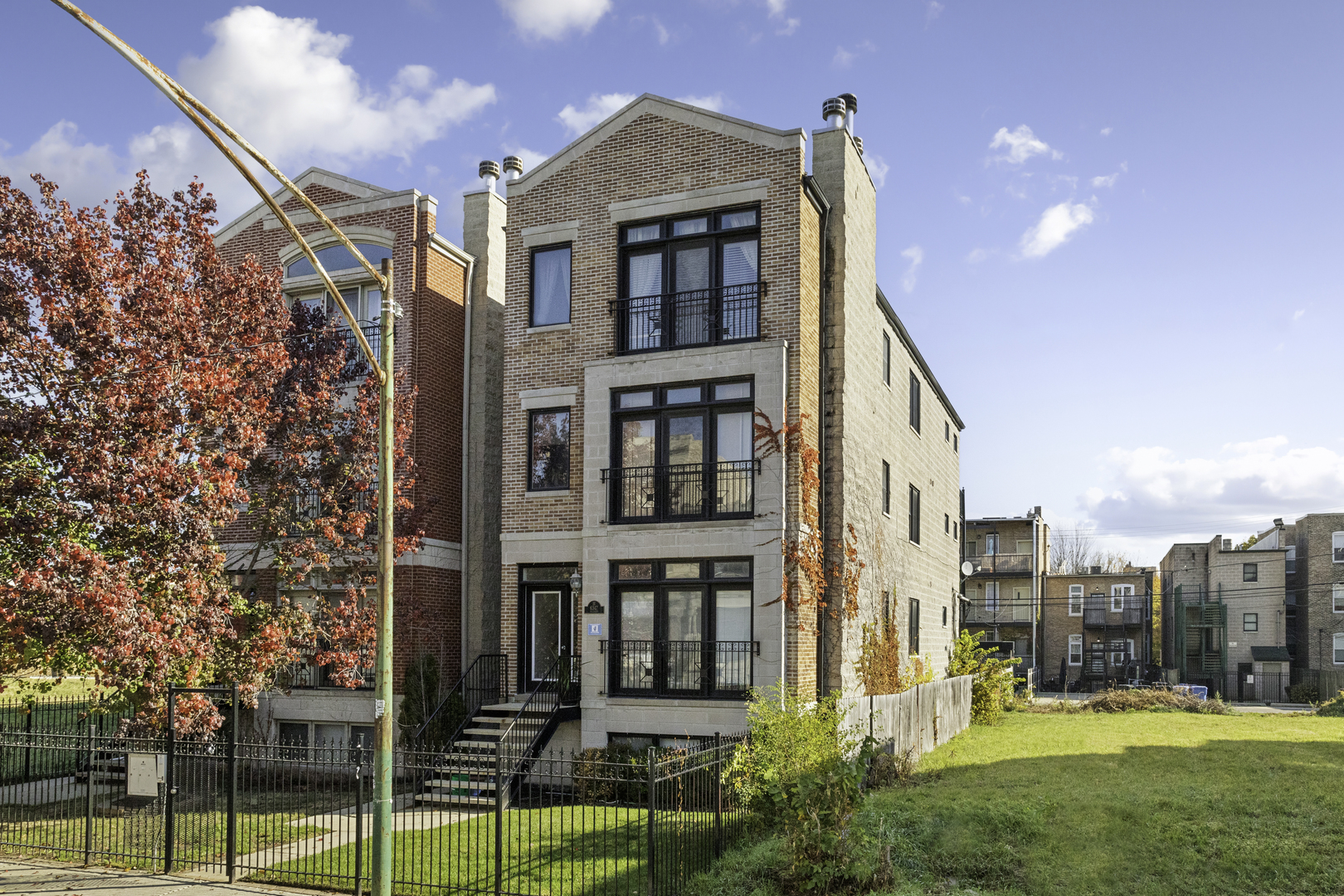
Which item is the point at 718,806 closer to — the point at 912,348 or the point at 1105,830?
the point at 1105,830

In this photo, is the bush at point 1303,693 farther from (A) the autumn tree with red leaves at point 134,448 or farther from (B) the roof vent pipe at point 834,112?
(A) the autumn tree with red leaves at point 134,448

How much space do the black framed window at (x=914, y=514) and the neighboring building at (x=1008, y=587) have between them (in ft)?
104

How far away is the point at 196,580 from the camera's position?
1619 cm

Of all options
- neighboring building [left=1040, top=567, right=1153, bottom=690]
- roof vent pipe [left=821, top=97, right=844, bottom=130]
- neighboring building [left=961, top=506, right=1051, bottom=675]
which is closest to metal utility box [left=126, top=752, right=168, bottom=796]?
roof vent pipe [left=821, top=97, right=844, bottom=130]

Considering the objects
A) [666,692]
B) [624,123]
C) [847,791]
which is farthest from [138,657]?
[624,123]

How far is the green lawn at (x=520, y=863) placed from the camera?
38.5ft

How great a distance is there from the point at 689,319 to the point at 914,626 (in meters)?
13.0

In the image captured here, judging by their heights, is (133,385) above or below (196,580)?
above

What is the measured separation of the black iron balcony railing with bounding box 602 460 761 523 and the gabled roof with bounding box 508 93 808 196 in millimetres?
6162

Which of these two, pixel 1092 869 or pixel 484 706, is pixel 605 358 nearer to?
pixel 484 706

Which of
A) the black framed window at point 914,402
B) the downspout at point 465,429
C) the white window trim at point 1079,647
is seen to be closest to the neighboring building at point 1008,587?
the white window trim at point 1079,647

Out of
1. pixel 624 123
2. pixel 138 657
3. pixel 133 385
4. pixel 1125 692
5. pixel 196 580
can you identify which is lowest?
pixel 1125 692

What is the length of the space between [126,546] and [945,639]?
84.3 ft

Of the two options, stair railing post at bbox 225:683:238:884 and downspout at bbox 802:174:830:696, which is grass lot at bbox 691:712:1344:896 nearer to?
downspout at bbox 802:174:830:696
